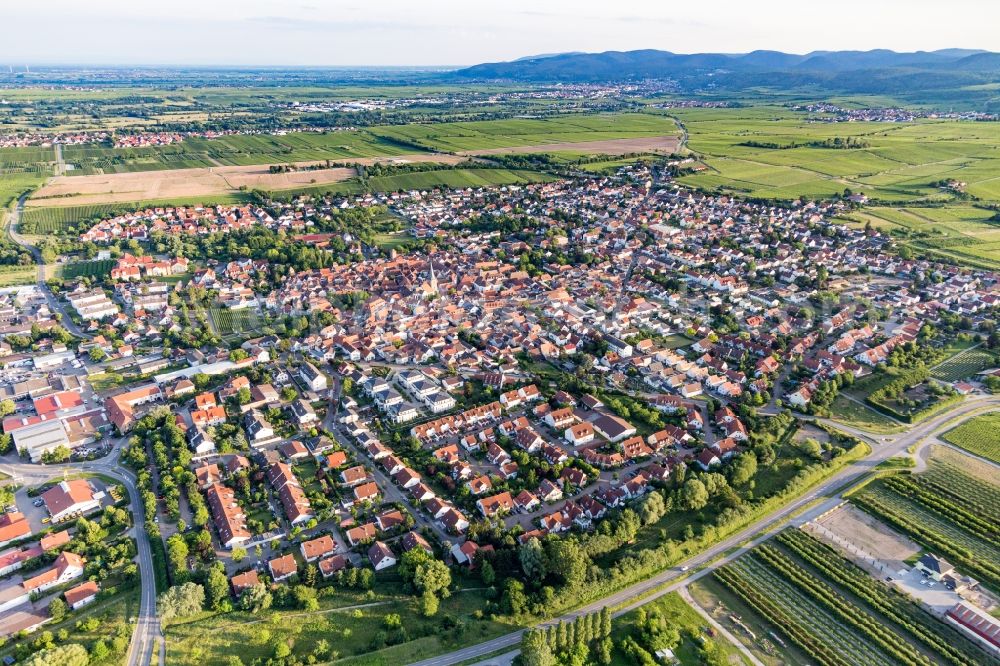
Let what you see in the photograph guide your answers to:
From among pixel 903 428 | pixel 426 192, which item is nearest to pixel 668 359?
pixel 903 428

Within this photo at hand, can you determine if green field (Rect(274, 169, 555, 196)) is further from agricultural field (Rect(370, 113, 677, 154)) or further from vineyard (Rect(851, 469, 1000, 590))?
vineyard (Rect(851, 469, 1000, 590))

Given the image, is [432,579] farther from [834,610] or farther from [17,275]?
[17,275]

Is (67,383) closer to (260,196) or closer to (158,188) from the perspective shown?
(260,196)

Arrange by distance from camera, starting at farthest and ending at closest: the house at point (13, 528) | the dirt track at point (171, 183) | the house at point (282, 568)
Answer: the dirt track at point (171, 183) → the house at point (13, 528) → the house at point (282, 568)

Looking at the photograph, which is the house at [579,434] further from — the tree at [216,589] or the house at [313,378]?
the tree at [216,589]

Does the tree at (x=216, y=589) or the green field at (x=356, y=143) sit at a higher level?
the green field at (x=356, y=143)

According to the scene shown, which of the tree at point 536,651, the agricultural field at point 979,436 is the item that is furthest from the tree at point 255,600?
the agricultural field at point 979,436
